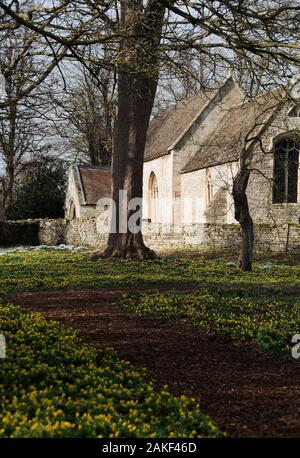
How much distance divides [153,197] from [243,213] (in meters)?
23.2

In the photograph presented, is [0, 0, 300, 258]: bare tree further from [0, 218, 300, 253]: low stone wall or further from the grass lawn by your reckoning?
[0, 218, 300, 253]: low stone wall

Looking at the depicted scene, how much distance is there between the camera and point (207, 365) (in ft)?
19.7

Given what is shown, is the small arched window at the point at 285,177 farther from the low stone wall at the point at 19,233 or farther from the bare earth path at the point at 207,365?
the bare earth path at the point at 207,365

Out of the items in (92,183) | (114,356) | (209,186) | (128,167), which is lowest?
(114,356)

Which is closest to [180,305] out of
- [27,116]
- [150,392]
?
[150,392]

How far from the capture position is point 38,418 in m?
3.85

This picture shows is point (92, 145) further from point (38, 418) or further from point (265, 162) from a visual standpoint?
point (38, 418)

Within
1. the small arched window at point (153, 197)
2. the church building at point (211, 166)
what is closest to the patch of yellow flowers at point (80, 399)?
the church building at point (211, 166)

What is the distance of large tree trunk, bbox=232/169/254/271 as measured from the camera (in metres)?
14.8

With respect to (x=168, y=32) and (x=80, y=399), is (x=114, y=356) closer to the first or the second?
(x=80, y=399)

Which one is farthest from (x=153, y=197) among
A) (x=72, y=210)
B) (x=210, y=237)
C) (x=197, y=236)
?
(x=210, y=237)

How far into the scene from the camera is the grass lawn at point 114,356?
3914mm

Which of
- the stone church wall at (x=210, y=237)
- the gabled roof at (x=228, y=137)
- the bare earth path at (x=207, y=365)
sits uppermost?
the gabled roof at (x=228, y=137)

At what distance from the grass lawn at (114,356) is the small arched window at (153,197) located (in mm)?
24182
